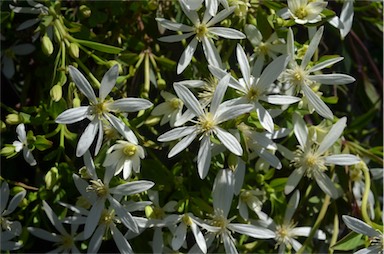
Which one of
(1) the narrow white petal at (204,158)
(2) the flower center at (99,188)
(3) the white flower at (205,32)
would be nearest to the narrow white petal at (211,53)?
(3) the white flower at (205,32)

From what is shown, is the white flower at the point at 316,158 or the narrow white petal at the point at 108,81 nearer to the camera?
the narrow white petal at the point at 108,81

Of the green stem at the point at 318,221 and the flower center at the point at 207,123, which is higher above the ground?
the flower center at the point at 207,123

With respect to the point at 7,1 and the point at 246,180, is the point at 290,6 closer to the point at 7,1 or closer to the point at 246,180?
the point at 246,180

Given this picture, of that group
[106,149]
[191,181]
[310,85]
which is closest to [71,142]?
[106,149]

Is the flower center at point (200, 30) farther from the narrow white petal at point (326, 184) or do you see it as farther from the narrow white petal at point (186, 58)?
the narrow white petal at point (326, 184)

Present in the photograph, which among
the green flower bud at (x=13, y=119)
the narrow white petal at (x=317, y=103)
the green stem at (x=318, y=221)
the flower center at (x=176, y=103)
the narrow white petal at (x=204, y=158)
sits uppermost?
the narrow white petal at (x=317, y=103)

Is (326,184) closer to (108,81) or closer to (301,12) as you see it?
(301,12)
